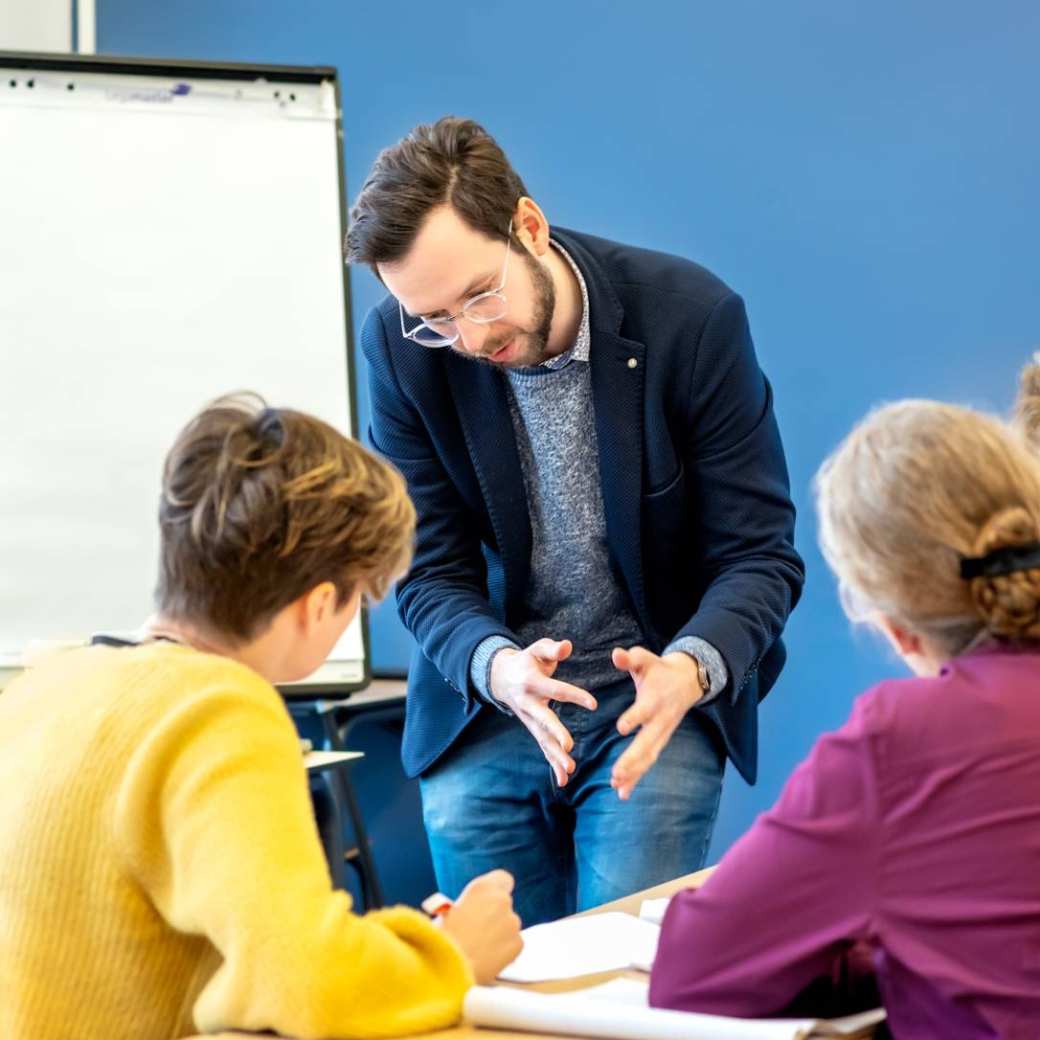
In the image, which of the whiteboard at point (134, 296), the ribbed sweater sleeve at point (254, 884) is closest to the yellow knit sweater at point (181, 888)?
the ribbed sweater sleeve at point (254, 884)

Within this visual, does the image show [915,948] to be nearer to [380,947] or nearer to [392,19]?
[380,947]

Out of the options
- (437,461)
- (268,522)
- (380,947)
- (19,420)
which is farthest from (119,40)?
(380,947)

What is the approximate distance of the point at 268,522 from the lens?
1.33 m

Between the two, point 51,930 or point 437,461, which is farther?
point 437,461

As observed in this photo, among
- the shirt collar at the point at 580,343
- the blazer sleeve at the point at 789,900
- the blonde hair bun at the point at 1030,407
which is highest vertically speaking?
the shirt collar at the point at 580,343

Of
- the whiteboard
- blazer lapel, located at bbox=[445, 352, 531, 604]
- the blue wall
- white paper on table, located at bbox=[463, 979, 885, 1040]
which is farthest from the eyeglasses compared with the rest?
the blue wall

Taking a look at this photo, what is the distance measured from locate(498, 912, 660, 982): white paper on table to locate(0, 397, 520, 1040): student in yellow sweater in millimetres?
60

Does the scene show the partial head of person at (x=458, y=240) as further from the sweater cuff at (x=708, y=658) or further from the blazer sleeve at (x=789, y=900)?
the blazer sleeve at (x=789, y=900)

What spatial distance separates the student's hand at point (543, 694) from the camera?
1764mm

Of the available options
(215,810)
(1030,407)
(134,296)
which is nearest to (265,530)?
(215,810)

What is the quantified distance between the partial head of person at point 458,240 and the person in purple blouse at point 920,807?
764 mm

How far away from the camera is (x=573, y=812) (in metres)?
2.10

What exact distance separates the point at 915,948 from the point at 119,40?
354 centimetres

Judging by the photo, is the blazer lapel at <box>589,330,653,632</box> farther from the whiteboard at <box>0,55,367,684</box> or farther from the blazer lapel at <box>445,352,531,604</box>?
the whiteboard at <box>0,55,367,684</box>
